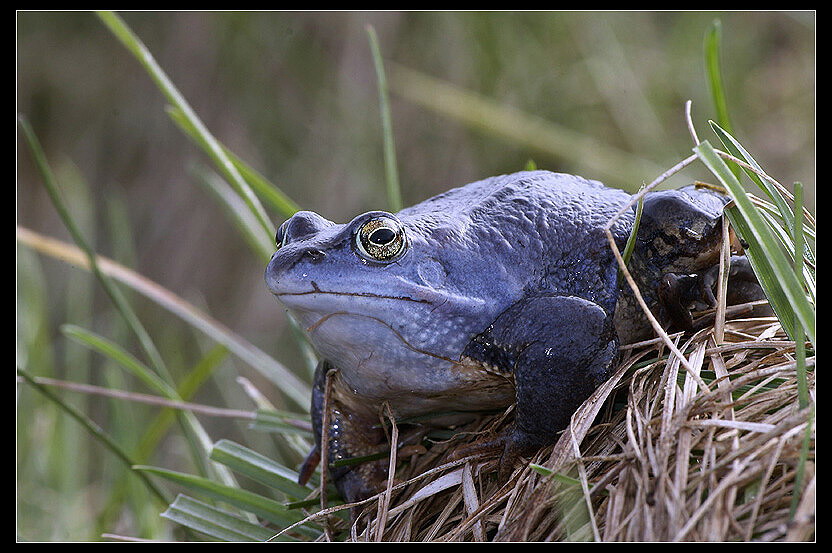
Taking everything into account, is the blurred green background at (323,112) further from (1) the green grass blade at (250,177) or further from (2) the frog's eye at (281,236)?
(2) the frog's eye at (281,236)

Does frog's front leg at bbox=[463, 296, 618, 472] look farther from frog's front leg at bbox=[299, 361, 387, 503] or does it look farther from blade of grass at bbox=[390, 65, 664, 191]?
blade of grass at bbox=[390, 65, 664, 191]

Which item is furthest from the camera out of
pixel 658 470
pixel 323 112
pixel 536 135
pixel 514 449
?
pixel 323 112

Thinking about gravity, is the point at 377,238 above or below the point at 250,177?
below

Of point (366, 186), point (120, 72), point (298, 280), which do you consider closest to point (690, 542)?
point (298, 280)

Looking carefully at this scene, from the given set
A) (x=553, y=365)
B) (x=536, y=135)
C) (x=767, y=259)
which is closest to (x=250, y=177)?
(x=553, y=365)

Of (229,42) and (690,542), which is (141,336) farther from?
(229,42)

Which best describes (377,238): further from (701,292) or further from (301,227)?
(701,292)
